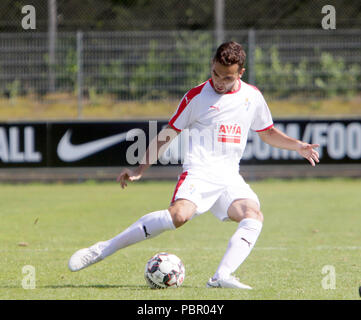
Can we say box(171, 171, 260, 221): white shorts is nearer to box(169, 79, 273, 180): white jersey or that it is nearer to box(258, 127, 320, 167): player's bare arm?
box(169, 79, 273, 180): white jersey

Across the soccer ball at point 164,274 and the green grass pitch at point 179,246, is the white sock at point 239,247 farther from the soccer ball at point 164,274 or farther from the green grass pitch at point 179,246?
the soccer ball at point 164,274

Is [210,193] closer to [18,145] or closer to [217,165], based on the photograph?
[217,165]

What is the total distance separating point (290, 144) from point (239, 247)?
3.48 feet

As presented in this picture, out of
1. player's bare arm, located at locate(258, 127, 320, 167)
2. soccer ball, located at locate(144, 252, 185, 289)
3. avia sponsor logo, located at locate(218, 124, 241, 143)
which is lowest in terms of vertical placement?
soccer ball, located at locate(144, 252, 185, 289)

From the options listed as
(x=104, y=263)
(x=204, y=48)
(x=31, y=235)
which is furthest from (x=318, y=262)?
(x=204, y=48)

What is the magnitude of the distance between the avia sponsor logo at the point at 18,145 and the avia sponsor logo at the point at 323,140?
4.43m

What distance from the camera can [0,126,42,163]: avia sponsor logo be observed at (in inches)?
639

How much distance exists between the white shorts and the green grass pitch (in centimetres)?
60

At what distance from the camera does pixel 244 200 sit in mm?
6008

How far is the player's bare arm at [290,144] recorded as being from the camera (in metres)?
6.22

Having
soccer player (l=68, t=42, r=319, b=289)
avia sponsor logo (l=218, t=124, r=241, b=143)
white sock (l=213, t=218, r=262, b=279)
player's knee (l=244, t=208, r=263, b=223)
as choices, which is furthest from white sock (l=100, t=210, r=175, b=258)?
avia sponsor logo (l=218, t=124, r=241, b=143)

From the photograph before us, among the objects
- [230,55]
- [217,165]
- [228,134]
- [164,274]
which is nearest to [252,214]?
[217,165]
